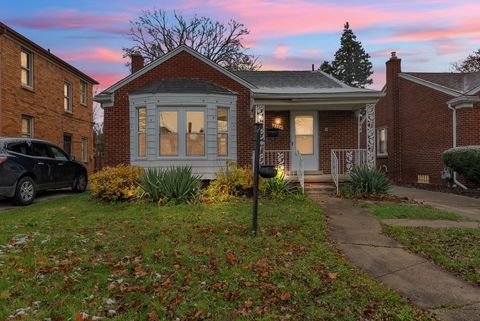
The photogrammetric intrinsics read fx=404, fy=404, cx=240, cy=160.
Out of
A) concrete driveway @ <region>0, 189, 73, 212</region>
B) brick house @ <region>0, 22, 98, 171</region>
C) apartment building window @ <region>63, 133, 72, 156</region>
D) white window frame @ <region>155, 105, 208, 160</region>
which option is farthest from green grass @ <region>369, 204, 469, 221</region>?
apartment building window @ <region>63, 133, 72, 156</region>

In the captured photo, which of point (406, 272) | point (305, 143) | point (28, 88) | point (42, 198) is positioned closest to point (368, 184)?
point (305, 143)

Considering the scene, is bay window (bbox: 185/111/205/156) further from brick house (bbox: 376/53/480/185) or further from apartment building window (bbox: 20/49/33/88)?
brick house (bbox: 376/53/480/185)

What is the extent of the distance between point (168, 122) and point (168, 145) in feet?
2.44

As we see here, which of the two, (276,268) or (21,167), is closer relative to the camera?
(276,268)

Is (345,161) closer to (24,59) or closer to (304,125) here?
(304,125)

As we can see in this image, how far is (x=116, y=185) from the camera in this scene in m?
10.7

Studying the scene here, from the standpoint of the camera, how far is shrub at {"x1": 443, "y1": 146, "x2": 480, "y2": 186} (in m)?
13.9

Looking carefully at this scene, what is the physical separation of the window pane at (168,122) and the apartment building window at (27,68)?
842 cm

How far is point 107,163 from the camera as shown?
14.2m

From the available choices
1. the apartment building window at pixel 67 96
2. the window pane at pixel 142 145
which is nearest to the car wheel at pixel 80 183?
the window pane at pixel 142 145

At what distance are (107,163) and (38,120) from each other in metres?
6.54

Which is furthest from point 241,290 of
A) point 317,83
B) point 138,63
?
point 138,63

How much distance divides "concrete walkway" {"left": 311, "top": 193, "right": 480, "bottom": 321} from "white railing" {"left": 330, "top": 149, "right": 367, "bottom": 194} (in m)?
4.61

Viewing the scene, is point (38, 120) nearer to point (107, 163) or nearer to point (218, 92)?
point (107, 163)
